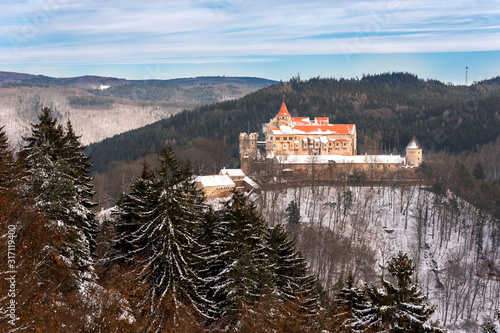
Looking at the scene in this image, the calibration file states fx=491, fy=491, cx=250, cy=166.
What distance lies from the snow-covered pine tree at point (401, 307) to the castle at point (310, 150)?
55801 mm

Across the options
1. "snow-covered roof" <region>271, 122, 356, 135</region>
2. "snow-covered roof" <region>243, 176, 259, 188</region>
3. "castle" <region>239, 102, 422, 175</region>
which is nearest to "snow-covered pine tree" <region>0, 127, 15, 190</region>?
"snow-covered roof" <region>243, 176, 259, 188</region>

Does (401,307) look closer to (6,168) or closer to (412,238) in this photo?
(6,168)

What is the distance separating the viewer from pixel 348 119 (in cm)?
14375

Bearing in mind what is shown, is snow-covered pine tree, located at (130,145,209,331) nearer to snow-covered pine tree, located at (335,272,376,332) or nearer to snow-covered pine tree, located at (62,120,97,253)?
snow-covered pine tree, located at (62,120,97,253)

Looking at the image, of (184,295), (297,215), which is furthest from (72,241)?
(297,215)

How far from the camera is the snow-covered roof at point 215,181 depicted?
62616mm

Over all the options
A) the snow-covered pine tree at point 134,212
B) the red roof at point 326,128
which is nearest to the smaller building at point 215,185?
the red roof at point 326,128

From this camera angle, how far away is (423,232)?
65.8 m

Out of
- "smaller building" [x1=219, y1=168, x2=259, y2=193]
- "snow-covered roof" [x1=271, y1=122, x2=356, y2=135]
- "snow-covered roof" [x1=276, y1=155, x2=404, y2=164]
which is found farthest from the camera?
"snow-covered roof" [x1=271, y1=122, x2=356, y2=135]

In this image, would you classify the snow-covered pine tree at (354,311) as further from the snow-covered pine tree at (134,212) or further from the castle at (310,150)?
the castle at (310,150)

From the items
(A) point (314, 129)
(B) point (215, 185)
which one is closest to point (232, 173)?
(B) point (215, 185)

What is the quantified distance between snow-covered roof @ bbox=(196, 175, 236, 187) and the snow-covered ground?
15.4 ft

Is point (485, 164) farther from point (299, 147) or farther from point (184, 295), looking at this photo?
point (184, 295)

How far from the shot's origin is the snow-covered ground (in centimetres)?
5472
